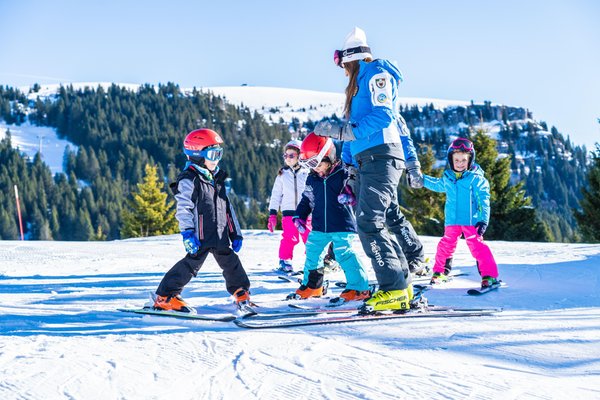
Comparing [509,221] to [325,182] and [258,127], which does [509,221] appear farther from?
[258,127]

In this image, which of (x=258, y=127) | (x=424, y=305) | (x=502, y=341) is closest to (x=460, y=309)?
(x=424, y=305)

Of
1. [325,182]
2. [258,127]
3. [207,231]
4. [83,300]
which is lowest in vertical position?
[83,300]

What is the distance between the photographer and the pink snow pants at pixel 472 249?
213 inches

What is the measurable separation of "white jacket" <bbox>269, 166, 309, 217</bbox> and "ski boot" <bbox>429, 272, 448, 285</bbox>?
2.24m

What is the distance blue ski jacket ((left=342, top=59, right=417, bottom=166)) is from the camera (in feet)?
13.0

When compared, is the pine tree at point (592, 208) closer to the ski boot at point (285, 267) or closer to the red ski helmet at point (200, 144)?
the ski boot at point (285, 267)

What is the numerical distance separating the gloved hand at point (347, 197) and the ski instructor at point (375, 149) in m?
0.67

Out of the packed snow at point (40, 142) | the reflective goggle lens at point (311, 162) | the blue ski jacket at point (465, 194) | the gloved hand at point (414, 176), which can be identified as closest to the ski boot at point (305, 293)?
the reflective goggle lens at point (311, 162)

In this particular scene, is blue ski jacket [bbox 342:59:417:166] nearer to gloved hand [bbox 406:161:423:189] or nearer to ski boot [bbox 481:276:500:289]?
gloved hand [bbox 406:161:423:189]

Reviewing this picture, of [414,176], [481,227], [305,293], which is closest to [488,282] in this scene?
[481,227]

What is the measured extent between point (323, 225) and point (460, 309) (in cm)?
A: 151

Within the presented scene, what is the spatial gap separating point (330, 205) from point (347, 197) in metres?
0.22

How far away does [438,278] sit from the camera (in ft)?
19.0

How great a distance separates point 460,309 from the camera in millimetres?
4094
